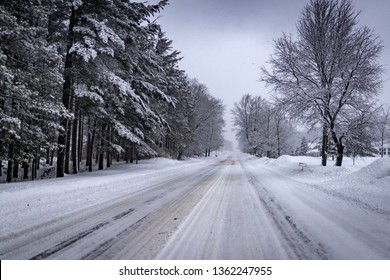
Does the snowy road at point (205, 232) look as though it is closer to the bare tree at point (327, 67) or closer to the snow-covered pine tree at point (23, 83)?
the snow-covered pine tree at point (23, 83)

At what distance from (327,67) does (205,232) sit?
13656mm

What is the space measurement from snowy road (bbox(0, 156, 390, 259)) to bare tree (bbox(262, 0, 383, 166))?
9.01 m

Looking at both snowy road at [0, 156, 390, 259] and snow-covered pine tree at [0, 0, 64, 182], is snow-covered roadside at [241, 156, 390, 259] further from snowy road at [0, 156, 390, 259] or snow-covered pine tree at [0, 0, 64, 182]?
snow-covered pine tree at [0, 0, 64, 182]

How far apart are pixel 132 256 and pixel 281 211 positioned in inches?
146

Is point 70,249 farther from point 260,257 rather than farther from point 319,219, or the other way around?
point 319,219

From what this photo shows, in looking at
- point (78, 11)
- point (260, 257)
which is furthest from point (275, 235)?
point (78, 11)

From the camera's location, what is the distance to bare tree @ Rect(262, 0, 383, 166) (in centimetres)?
1245

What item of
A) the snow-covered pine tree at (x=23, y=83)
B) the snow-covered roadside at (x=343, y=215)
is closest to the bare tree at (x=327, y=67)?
the snow-covered roadside at (x=343, y=215)

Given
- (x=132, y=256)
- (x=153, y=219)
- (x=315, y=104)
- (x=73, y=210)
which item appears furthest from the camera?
(x=315, y=104)

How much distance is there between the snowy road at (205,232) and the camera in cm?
313

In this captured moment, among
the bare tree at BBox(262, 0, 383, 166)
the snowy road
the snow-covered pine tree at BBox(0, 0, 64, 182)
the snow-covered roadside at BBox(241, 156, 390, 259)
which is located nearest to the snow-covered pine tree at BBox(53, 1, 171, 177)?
the snow-covered pine tree at BBox(0, 0, 64, 182)

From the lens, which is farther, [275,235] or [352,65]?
[352,65]
